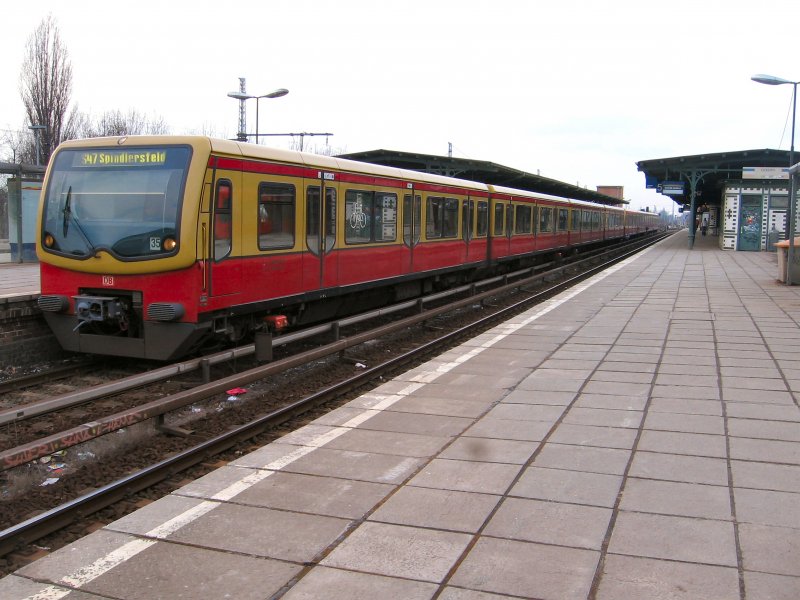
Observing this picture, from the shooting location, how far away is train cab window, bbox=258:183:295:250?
8930 mm

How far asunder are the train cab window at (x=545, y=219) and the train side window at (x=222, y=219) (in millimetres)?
17364

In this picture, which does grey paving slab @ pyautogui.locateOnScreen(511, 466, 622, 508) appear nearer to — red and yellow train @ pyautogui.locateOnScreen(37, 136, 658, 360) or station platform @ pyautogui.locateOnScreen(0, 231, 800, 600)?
station platform @ pyautogui.locateOnScreen(0, 231, 800, 600)

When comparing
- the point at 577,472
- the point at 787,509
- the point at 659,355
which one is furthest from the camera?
the point at 659,355

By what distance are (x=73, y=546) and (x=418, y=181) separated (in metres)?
10.9

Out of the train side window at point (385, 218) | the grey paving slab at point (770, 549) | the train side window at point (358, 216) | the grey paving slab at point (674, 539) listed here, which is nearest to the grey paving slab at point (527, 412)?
the grey paving slab at point (674, 539)

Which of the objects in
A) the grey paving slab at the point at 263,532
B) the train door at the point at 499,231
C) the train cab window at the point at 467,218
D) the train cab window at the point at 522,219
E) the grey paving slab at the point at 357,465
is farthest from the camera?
the train cab window at the point at 522,219

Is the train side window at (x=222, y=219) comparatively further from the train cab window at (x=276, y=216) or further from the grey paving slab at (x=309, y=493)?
the grey paving slab at (x=309, y=493)

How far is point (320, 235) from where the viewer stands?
34.1 ft

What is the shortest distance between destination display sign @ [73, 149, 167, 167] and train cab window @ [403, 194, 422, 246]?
596 centimetres

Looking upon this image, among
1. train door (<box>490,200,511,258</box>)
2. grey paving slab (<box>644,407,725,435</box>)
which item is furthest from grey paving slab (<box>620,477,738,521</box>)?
train door (<box>490,200,511,258</box>)

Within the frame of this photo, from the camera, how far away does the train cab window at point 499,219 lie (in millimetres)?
19175

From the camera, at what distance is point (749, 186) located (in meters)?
34.6

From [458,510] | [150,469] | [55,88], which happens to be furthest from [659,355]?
[55,88]

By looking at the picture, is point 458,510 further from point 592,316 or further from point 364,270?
point 592,316
